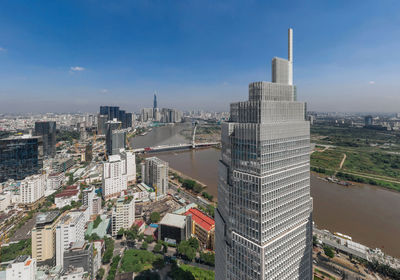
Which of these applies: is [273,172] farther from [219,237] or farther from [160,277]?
[160,277]

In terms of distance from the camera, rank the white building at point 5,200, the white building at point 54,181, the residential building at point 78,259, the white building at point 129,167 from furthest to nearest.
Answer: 1. the white building at point 129,167
2. the white building at point 54,181
3. the white building at point 5,200
4. the residential building at point 78,259

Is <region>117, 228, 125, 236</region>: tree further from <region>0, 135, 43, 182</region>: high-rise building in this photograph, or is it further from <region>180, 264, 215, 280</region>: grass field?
<region>0, 135, 43, 182</region>: high-rise building

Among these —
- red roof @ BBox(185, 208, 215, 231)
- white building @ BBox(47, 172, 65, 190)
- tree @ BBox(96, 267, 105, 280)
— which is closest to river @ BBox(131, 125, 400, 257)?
red roof @ BBox(185, 208, 215, 231)

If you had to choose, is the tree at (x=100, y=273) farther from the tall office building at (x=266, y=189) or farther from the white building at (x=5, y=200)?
the white building at (x=5, y=200)

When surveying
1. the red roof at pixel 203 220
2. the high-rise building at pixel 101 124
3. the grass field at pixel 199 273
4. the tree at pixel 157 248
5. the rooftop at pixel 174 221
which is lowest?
the grass field at pixel 199 273

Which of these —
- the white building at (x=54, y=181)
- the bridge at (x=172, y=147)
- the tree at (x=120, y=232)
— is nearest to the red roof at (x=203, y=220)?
the tree at (x=120, y=232)

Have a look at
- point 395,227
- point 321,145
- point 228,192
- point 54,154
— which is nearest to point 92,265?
point 228,192
